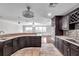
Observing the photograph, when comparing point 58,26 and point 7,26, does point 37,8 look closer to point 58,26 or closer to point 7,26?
point 58,26

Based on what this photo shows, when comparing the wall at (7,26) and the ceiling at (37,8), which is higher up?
the ceiling at (37,8)

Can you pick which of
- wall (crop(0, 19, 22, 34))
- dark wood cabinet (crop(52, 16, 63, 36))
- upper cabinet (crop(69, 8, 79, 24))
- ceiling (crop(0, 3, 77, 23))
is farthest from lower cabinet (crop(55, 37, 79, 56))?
wall (crop(0, 19, 22, 34))

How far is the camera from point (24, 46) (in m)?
5.74

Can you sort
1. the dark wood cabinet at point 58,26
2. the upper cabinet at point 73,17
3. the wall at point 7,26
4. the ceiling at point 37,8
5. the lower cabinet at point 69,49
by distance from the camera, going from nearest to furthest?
the lower cabinet at point 69,49 → the ceiling at point 37,8 → the upper cabinet at point 73,17 → the dark wood cabinet at point 58,26 → the wall at point 7,26

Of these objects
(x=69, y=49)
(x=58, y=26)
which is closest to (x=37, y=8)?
(x=69, y=49)

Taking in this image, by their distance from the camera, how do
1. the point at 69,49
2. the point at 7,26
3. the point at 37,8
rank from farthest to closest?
the point at 7,26
the point at 37,8
the point at 69,49

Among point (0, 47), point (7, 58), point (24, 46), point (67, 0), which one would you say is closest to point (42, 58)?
point (7, 58)

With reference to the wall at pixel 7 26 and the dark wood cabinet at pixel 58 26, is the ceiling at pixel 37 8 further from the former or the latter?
the wall at pixel 7 26

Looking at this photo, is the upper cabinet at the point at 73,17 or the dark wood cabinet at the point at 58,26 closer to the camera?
the upper cabinet at the point at 73,17

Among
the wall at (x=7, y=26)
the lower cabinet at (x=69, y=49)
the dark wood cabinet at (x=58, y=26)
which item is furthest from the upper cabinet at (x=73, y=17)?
the wall at (x=7, y=26)

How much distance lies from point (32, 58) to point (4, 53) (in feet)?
8.90

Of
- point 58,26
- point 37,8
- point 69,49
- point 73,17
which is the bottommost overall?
point 69,49

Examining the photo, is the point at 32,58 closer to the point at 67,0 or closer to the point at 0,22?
the point at 67,0

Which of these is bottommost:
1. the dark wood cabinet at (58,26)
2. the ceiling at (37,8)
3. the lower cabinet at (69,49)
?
the lower cabinet at (69,49)
